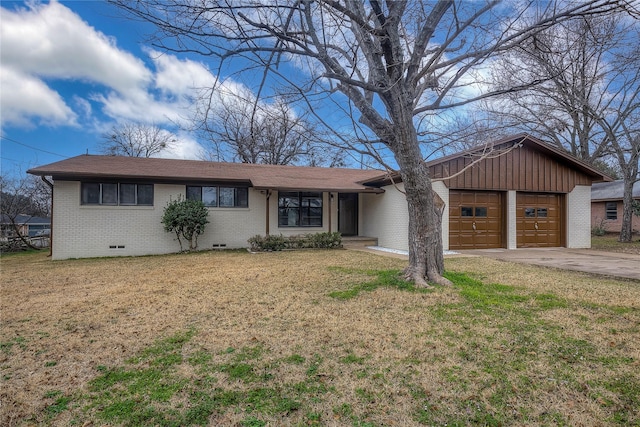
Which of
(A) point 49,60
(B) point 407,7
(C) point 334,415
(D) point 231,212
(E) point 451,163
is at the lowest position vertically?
(C) point 334,415

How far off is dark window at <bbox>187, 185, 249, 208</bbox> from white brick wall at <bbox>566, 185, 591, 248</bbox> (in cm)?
1337

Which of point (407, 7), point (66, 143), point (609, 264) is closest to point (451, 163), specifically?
point (609, 264)

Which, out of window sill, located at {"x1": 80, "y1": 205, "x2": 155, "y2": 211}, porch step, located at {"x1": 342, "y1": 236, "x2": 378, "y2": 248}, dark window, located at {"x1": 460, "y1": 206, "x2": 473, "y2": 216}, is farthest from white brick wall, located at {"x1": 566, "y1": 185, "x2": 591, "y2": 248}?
window sill, located at {"x1": 80, "y1": 205, "x2": 155, "y2": 211}

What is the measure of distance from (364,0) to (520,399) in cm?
658

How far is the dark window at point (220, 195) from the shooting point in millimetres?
13266

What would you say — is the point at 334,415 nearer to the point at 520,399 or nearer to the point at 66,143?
the point at 520,399

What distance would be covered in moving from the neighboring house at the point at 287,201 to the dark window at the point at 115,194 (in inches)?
1.3

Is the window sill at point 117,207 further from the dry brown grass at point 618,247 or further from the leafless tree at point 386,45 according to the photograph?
the dry brown grass at point 618,247

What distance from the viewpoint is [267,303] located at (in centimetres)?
524

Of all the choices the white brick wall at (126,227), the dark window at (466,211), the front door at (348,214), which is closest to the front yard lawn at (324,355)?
the white brick wall at (126,227)

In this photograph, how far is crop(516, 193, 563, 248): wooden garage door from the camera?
13141mm

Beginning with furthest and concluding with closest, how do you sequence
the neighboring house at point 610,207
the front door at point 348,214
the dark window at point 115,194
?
the neighboring house at point 610,207 < the front door at point 348,214 < the dark window at point 115,194

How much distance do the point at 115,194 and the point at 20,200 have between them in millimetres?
10336

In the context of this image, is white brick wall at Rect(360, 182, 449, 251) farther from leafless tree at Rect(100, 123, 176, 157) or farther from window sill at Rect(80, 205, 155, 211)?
leafless tree at Rect(100, 123, 176, 157)
